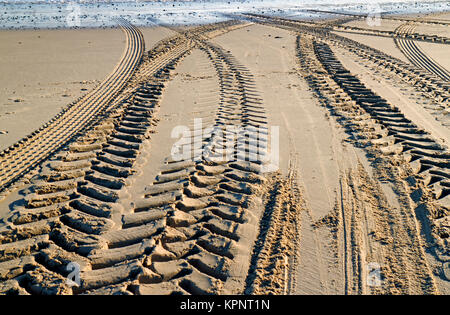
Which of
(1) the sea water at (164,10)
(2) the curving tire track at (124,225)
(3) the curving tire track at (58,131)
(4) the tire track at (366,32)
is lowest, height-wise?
(2) the curving tire track at (124,225)

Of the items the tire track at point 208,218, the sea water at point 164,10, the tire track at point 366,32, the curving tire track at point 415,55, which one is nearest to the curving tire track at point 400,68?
the curving tire track at point 415,55

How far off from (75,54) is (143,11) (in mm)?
12457

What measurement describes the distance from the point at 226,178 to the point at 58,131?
3.50 meters

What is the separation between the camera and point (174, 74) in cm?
929

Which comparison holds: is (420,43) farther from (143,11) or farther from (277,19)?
(143,11)

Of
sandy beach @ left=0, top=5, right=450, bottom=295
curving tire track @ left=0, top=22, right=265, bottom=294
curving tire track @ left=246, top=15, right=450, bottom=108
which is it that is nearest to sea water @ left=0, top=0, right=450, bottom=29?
curving tire track @ left=246, top=15, right=450, bottom=108

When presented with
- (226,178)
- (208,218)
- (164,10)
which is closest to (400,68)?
(226,178)

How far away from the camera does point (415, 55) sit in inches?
444

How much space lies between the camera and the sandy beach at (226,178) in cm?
334

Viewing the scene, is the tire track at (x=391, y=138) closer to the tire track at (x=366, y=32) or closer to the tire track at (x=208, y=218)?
the tire track at (x=208, y=218)

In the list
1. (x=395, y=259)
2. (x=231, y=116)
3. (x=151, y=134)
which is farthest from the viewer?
(x=231, y=116)

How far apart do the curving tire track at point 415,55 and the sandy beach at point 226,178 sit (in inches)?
5.2

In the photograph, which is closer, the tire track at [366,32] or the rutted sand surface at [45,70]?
the rutted sand surface at [45,70]
